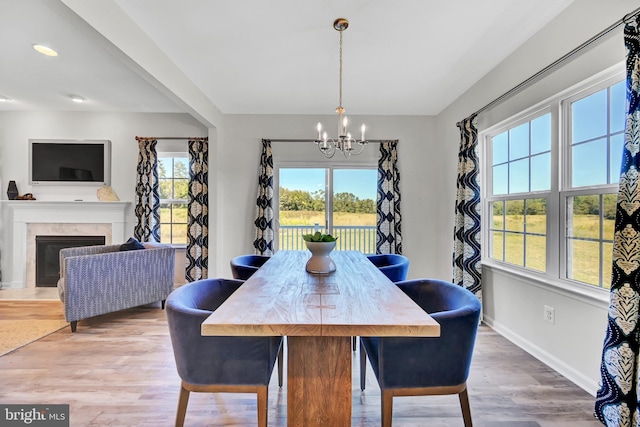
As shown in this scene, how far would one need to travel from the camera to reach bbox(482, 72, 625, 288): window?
74.0 inches

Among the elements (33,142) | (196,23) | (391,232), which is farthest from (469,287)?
(33,142)

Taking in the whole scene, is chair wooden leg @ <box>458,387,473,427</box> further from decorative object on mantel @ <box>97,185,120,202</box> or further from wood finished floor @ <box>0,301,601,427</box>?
decorative object on mantel @ <box>97,185,120,202</box>

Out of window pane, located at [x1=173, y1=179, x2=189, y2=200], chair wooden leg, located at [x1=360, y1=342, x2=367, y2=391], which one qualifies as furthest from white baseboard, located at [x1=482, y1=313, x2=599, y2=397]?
window pane, located at [x1=173, y1=179, x2=189, y2=200]

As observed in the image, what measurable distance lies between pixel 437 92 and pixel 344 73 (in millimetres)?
1221

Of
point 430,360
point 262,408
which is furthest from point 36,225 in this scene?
point 430,360

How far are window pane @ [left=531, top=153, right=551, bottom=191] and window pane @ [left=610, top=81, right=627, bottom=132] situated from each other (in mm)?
516

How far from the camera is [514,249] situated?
2.78 metres

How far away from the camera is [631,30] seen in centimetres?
150

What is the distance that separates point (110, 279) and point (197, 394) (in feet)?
5.97

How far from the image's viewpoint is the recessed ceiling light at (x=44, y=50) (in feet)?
8.44

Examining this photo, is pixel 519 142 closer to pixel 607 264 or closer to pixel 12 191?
pixel 607 264

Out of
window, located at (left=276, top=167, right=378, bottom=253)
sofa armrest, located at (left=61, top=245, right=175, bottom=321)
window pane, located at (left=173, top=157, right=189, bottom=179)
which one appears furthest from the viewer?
window pane, located at (left=173, top=157, right=189, bottom=179)

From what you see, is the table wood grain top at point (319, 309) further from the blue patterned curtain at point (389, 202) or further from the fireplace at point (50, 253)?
the fireplace at point (50, 253)

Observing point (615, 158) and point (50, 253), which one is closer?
point (615, 158)
